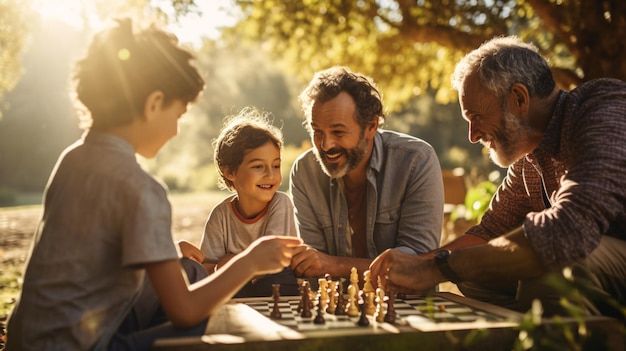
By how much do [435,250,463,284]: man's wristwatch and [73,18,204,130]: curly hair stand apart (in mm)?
1341

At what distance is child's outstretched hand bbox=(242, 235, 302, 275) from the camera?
8.47ft

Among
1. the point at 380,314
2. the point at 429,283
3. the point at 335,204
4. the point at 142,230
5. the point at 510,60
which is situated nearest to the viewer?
the point at 142,230

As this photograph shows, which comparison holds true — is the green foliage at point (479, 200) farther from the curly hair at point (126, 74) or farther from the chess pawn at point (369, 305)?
the curly hair at point (126, 74)

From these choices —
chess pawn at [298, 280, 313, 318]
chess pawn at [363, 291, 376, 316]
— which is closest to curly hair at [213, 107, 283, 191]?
chess pawn at [298, 280, 313, 318]

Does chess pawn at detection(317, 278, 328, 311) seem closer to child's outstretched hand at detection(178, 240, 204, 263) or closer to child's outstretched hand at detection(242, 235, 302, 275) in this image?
child's outstretched hand at detection(242, 235, 302, 275)

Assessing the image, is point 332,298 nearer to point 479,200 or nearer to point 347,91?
point 347,91

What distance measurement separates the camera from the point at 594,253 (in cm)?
290

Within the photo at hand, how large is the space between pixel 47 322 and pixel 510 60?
253 cm

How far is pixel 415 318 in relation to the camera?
277cm

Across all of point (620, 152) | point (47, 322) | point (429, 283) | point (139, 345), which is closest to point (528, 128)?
point (620, 152)

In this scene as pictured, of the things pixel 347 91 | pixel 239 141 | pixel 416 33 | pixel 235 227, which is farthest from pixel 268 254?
pixel 416 33

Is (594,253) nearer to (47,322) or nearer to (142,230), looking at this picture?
(142,230)

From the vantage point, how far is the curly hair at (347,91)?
4590mm

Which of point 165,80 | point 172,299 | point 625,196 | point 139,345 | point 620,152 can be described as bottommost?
point 139,345
